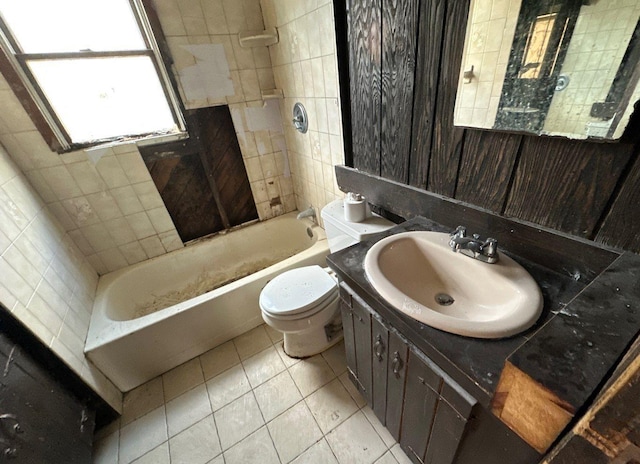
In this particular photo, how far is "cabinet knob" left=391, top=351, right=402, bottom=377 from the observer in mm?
761

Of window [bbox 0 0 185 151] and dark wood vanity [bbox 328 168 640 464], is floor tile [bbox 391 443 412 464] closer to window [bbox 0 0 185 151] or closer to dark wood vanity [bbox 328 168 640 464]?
dark wood vanity [bbox 328 168 640 464]

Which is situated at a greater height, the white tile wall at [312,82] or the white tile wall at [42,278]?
the white tile wall at [312,82]

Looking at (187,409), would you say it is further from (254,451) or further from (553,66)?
(553,66)

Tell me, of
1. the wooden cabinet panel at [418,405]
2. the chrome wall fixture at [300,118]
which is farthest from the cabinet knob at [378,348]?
the chrome wall fixture at [300,118]

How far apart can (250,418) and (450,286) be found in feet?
3.61

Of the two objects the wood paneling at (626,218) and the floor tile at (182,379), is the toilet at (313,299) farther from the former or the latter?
the wood paneling at (626,218)

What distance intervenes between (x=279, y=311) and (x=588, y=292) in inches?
40.6

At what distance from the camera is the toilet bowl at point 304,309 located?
1.23 meters

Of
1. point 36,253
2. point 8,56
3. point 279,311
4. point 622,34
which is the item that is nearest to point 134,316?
point 36,253

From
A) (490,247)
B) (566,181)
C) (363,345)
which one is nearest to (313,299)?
(363,345)

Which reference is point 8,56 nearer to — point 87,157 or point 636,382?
point 87,157

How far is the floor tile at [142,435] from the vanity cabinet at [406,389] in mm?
989

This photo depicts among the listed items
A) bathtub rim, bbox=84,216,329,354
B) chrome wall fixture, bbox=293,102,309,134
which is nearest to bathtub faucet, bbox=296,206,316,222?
bathtub rim, bbox=84,216,329,354

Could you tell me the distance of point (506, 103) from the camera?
683 millimetres
